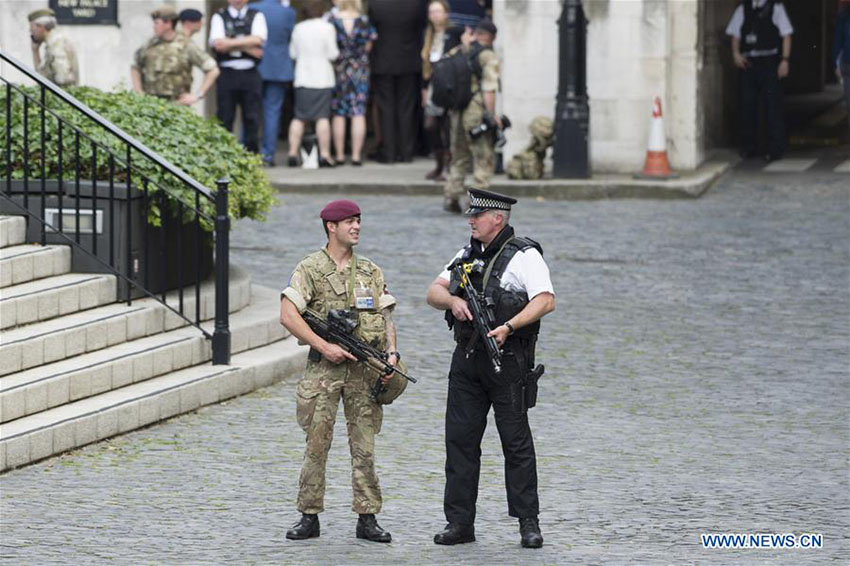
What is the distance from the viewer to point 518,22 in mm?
21625

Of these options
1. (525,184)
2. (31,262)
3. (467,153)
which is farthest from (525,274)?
(525,184)

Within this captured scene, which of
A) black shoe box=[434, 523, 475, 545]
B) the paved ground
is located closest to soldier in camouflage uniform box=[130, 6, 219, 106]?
the paved ground

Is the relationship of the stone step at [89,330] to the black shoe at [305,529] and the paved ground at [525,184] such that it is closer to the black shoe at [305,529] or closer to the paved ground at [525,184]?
the black shoe at [305,529]

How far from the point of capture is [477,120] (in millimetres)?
18531

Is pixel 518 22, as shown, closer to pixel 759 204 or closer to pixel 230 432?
pixel 759 204

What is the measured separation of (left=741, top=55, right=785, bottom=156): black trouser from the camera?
2294 cm

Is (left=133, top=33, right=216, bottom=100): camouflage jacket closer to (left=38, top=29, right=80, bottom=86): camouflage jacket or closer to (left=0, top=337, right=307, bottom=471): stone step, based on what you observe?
(left=38, top=29, right=80, bottom=86): camouflage jacket

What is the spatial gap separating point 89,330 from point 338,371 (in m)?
2.98

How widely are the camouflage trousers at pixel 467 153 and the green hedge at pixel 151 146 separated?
521 centimetres

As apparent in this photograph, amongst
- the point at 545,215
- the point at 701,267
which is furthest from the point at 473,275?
the point at 545,215

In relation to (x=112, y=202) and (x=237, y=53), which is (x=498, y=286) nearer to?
(x=112, y=202)

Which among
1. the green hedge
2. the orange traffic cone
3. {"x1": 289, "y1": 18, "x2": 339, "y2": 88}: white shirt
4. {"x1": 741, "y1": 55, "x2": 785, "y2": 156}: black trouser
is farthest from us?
{"x1": 741, "y1": 55, "x2": 785, "y2": 156}: black trouser

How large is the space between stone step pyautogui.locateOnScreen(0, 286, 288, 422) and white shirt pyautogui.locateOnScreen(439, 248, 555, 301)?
9.52ft

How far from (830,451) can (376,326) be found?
302 cm
